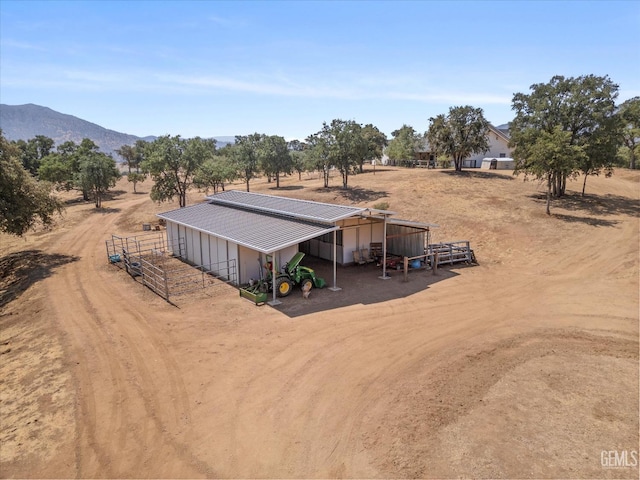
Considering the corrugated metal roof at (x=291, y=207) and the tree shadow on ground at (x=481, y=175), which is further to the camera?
the tree shadow on ground at (x=481, y=175)

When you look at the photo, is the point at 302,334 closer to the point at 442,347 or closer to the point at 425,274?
the point at 442,347

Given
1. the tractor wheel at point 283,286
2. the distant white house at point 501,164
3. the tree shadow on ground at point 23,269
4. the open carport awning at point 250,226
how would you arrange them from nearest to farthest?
the tractor wheel at point 283,286
the open carport awning at point 250,226
the tree shadow on ground at point 23,269
the distant white house at point 501,164

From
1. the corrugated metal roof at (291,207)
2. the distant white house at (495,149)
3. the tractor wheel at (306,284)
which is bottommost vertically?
the tractor wheel at (306,284)

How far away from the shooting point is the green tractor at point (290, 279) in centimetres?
1780

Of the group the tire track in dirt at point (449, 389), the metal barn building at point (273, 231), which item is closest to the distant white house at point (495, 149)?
the metal barn building at point (273, 231)

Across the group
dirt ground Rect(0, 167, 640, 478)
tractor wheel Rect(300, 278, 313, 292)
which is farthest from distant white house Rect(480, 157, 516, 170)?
tractor wheel Rect(300, 278, 313, 292)

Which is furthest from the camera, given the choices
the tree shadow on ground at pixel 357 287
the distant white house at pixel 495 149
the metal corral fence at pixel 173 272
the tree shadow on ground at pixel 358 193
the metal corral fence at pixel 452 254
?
the distant white house at pixel 495 149

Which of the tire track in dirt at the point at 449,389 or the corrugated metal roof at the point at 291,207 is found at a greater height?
the corrugated metal roof at the point at 291,207

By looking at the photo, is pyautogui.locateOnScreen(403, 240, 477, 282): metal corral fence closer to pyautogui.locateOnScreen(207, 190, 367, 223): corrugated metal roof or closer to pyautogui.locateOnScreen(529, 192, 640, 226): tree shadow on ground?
pyautogui.locateOnScreen(207, 190, 367, 223): corrugated metal roof

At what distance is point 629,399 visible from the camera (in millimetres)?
10422

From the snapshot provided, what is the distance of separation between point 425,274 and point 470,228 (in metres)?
10.2

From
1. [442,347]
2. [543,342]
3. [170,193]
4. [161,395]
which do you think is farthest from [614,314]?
[170,193]

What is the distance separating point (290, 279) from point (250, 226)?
14.5 ft

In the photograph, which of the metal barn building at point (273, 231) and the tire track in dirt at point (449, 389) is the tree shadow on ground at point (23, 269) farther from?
the tire track in dirt at point (449, 389)
